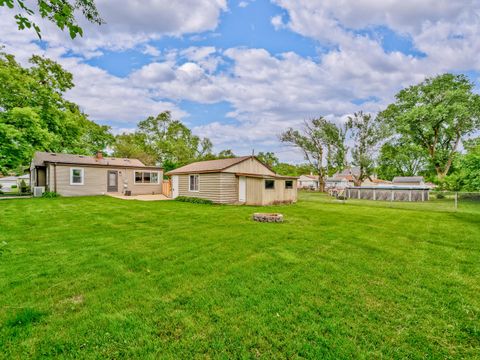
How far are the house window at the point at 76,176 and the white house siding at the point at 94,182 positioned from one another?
0.19 meters

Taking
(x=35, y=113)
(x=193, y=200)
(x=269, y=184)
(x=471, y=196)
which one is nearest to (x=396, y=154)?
(x=471, y=196)

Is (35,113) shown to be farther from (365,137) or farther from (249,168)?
(365,137)

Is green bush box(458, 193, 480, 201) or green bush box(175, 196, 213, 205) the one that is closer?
green bush box(175, 196, 213, 205)

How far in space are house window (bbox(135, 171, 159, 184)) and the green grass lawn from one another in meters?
14.6

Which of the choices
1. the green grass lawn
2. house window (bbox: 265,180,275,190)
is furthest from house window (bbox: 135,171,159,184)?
the green grass lawn

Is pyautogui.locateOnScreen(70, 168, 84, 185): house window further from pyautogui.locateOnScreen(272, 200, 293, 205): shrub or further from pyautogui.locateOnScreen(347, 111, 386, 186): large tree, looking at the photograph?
pyautogui.locateOnScreen(347, 111, 386, 186): large tree

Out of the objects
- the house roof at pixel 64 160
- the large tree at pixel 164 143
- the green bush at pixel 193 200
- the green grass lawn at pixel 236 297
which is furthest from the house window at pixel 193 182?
the large tree at pixel 164 143

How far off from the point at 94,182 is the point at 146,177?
403cm

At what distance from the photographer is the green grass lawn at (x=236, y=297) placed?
2.25m

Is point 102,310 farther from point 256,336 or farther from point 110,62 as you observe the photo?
point 110,62

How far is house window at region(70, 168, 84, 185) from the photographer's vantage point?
56.4 feet

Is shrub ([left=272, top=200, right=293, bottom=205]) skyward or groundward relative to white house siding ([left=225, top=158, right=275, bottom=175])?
groundward

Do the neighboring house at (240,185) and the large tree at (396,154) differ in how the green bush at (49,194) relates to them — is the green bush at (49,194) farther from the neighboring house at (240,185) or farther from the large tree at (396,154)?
the large tree at (396,154)

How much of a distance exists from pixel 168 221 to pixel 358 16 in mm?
11933
